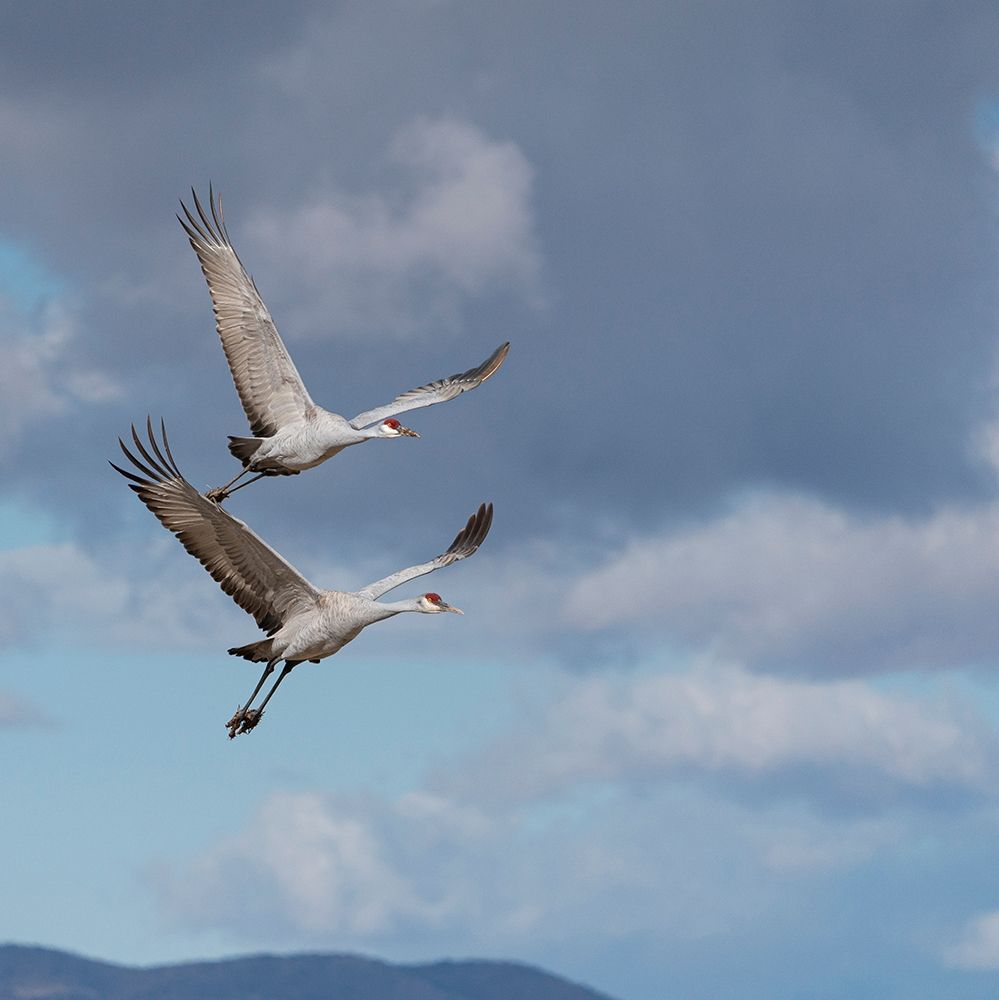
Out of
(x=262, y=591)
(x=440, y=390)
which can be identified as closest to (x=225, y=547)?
(x=262, y=591)

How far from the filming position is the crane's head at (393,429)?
39.8 metres

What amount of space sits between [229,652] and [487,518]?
637 cm

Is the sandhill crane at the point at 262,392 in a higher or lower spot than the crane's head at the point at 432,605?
higher

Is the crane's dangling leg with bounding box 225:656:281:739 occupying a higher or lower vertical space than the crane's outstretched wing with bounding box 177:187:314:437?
lower

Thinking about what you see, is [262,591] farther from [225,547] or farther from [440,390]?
[440,390]

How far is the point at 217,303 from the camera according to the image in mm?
40000

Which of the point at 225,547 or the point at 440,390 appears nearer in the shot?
the point at 225,547

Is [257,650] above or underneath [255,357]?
underneath

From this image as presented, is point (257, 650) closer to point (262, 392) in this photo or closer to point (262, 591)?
point (262, 591)

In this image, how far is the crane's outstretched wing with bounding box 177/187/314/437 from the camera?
39500mm

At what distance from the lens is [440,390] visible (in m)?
43.5

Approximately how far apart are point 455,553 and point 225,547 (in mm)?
5389

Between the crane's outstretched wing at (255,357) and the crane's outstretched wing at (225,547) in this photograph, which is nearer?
the crane's outstretched wing at (225,547)

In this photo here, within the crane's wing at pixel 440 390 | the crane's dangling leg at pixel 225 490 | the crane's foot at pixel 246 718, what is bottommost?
the crane's foot at pixel 246 718
